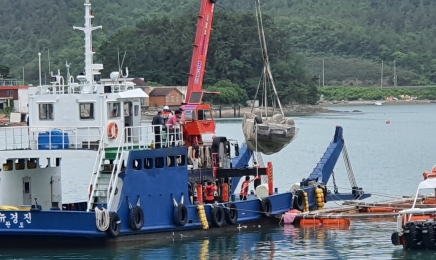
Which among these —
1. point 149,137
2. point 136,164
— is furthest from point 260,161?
point 136,164

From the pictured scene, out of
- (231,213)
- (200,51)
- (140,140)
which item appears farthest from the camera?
(200,51)

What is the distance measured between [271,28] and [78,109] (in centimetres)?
11546

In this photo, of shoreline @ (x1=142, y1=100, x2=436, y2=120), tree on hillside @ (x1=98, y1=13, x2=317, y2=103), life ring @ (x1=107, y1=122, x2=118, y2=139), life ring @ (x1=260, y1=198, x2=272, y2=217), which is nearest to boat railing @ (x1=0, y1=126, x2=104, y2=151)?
life ring @ (x1=107, y1=122, x2=118, y2=139)

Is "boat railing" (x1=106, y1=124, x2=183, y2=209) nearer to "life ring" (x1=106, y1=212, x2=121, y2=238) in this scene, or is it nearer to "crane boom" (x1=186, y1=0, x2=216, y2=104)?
"life ring" (x1=106, y1=212, x2=121, y2=238)

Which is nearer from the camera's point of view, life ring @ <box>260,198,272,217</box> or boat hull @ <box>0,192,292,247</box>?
boat hull @ <box>0,192,292,247</box>

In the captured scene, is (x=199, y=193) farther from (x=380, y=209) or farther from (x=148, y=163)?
(x=380, y=209)

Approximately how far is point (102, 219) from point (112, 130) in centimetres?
253

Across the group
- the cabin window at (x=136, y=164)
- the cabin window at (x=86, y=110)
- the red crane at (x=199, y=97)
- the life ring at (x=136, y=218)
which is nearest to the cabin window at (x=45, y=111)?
the cabin window at (x=86, y=110)

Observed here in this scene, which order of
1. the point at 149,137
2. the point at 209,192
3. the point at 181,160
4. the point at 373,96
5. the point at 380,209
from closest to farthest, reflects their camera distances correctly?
the point at 149,137 < the point at 181,160 < the point at 209,192 < the point at 380,209 < the point at 373,96

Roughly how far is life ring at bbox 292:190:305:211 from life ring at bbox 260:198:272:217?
1393 millimetres

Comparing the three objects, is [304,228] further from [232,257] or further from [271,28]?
[271,28]

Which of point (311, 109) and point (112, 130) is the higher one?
point (311, 109)

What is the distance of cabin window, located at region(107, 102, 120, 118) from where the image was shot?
26.8m

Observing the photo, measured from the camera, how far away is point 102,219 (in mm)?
24875
